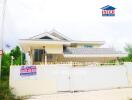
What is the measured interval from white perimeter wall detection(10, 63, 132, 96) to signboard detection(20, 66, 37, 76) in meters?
0.18

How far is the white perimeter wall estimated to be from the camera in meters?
15.5

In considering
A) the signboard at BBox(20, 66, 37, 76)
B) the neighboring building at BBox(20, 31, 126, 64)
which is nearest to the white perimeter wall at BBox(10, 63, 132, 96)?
the signboard at BBox(20, 66, 37, 76)

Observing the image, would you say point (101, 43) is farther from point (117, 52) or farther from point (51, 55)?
point (51, 55)

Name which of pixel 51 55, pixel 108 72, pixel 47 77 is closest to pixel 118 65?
pixel 108 72

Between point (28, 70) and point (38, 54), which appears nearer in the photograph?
point (28, 70)

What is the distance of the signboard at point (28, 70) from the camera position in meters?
15.5

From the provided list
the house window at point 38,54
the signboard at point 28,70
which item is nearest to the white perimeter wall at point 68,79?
the signboard at point 28,70

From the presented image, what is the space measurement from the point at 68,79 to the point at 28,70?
2.52 meters

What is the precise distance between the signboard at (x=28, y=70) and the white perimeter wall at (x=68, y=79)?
0.18 m

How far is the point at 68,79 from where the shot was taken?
643 inches

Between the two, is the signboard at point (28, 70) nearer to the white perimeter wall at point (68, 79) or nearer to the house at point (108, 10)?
the white perimeter wall at point (68, 79)

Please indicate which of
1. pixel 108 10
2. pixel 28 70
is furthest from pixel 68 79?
pixel 108 10

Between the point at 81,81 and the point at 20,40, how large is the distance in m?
9.07

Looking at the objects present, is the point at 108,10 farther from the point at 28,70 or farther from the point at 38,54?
the point at 28,70
